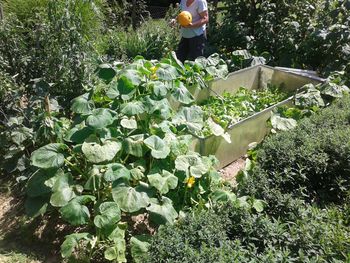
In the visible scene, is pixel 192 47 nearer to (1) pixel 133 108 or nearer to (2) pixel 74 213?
(1) pixel 133 108

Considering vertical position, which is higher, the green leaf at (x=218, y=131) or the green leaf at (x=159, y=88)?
the green leaf at (x=159, y=88)

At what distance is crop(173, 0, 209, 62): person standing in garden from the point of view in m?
5.79

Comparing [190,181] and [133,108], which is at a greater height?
[133,108]

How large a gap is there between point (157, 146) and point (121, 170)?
15.0 inches

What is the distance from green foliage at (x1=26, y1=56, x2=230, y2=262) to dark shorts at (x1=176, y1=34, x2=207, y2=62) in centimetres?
221

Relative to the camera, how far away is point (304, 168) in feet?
10.7

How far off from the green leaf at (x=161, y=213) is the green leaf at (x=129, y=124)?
2.41ft

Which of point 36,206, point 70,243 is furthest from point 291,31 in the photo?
point 70,243

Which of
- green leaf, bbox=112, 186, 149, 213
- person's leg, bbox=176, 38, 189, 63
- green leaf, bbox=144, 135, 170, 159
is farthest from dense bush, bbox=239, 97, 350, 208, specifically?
person's leg, bbox=176, 38, 189, 63

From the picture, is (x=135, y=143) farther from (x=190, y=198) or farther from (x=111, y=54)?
(x=111, y=54)

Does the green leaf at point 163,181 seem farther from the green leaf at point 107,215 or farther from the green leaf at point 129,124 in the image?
the green leaf at point 129,124

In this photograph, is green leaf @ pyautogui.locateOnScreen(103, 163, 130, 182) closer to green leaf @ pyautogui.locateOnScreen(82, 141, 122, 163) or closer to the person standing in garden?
green leaf @ pyautogui.locateOnScreen(82, 141, 122, 163)

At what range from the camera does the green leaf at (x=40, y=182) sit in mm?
3275

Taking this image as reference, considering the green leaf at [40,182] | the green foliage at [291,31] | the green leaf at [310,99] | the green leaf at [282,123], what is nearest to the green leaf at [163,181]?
the green leaf at [40,182]
